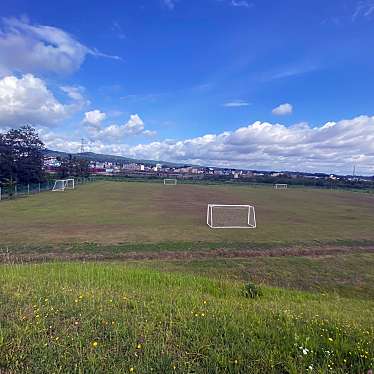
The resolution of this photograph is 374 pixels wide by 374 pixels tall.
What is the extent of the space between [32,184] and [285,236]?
162ft

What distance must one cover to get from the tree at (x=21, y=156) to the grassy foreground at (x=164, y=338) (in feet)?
164

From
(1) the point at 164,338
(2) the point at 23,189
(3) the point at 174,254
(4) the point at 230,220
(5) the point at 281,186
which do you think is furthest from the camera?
(5) the point at 281,186

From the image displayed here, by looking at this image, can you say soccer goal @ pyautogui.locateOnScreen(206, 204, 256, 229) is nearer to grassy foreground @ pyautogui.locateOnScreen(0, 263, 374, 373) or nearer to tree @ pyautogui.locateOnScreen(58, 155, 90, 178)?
grassy foreground @ pyautogui.locateOnScreen(0, 263, 374, 373)

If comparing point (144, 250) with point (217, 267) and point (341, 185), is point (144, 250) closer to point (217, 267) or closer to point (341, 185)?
point (217, 267)

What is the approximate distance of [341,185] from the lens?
11381 centimetres

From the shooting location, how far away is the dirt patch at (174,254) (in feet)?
41.4

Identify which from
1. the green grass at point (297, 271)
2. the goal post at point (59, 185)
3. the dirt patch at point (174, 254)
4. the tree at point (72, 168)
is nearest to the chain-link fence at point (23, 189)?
the goal post at point (59, 185)

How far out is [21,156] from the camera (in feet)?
169

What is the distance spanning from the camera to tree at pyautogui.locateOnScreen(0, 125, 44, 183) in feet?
156

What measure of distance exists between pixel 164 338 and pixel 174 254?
1100 centimetres

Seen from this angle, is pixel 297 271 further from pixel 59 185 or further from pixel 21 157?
pixel 59 185

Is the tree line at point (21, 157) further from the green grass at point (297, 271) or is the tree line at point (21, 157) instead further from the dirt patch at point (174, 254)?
the green grass at point (297, 271)

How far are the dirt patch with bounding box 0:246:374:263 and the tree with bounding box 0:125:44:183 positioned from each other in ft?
131

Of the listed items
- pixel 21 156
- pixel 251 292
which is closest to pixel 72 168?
pixel 21 156
